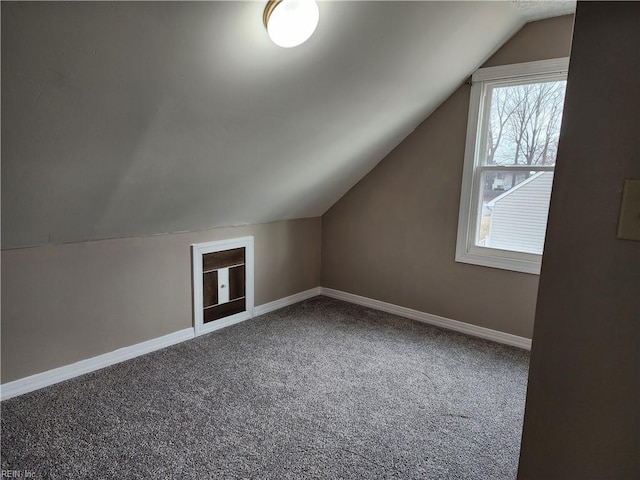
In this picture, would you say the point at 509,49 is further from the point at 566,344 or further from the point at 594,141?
the point at 566,344

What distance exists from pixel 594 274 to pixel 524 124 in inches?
95.3

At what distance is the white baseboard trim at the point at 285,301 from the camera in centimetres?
352

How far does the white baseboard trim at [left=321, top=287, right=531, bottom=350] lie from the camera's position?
298 cm

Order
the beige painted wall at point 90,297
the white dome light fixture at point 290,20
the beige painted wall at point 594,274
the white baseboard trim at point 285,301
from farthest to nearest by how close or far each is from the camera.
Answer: the white baseboard trim at point 285,301 → the beige painted wall at point 90,297 → the white dome light fixture at point 290,20 → the beige painted wall at point 594,274

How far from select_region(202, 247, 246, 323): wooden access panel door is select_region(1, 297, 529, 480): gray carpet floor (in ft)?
0.80

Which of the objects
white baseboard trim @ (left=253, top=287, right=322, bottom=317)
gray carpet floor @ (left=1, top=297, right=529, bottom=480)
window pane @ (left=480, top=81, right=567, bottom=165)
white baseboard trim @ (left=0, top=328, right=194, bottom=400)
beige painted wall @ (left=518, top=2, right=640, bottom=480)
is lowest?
gray carpet floor @ (left=1, top=297, right=529, bottom=480)

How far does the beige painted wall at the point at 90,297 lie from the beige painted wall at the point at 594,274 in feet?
7.95

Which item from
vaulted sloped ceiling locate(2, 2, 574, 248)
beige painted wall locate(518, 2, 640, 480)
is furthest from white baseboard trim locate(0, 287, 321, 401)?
beige painted wall locate(518, 2, 640, 480)

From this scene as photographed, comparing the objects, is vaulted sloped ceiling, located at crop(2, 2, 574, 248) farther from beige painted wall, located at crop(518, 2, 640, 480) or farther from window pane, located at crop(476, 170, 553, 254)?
beige painted wall, located at crop(518, 2, 640, 480)

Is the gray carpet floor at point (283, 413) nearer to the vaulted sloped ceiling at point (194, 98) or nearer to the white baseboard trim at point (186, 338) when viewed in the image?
the white baseboard trim at point (186, 338)

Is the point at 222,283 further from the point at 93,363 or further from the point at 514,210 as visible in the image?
the point at 514,210

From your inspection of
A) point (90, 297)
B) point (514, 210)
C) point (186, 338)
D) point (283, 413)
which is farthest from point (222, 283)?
point (514, 210)

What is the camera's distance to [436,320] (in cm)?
336

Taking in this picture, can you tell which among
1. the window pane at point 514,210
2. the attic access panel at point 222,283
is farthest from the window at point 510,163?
the attic access panel at point 222,283
